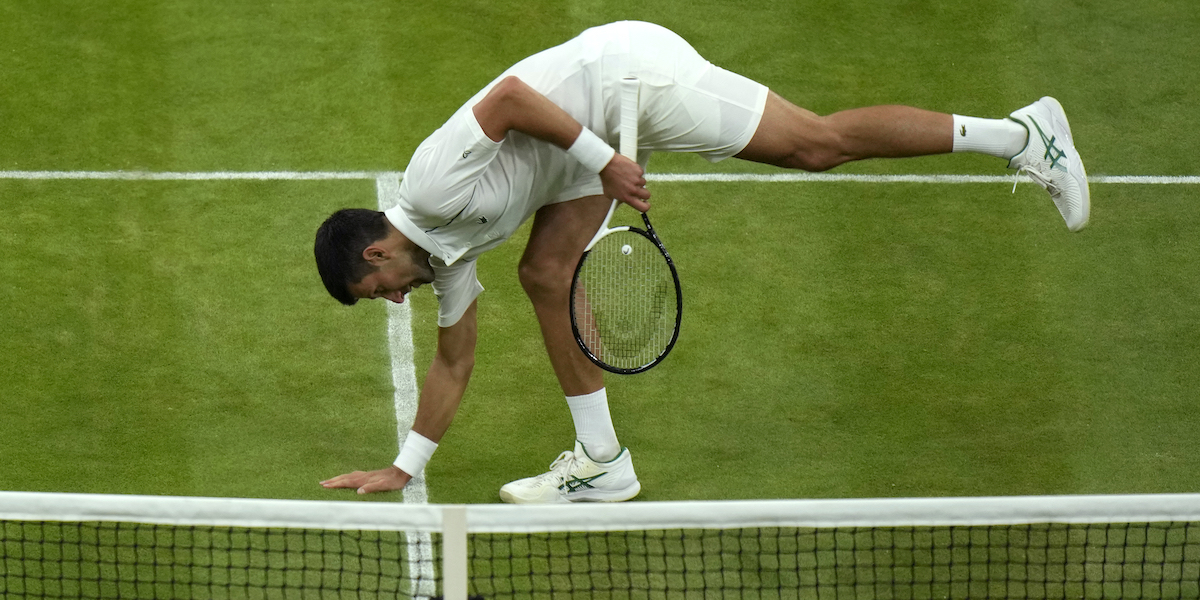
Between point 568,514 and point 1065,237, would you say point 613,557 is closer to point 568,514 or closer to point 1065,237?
point 568,514

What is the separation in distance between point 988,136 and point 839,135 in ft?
2.38

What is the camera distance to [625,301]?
571 centimetres

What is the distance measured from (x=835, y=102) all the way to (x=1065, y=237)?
1.72 metres

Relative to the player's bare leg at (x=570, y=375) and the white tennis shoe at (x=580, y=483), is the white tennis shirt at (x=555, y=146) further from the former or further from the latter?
the white tennis shoe at (x=580, y=483)

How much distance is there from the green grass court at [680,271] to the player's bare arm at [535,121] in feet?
5.58

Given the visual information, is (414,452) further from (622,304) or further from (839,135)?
→ (839,135)

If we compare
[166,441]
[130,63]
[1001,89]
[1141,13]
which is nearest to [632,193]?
[166,441]

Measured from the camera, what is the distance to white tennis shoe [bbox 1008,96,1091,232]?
5.94 m

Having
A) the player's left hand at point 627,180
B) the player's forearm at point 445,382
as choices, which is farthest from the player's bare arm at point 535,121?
the player's forearm at point 445,382

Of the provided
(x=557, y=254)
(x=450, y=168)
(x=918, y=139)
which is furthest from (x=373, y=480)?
(x=918, y=139)

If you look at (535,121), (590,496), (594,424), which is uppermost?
(535,121)

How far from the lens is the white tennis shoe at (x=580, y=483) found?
596 cm

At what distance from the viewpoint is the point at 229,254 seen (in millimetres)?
7363

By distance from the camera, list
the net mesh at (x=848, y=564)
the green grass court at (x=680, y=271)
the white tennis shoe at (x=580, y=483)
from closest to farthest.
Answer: the net mesh at (x=848, y=564) → the white tennis shoe at (x=580, y=483) → the green grass court at (x=680, y=271)
